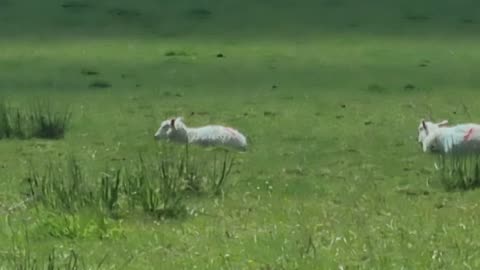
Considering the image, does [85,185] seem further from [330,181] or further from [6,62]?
[6,62]

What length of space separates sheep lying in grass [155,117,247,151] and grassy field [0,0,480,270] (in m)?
0.13

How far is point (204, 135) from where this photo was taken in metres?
9.50

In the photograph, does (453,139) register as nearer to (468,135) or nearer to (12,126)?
(468,135)

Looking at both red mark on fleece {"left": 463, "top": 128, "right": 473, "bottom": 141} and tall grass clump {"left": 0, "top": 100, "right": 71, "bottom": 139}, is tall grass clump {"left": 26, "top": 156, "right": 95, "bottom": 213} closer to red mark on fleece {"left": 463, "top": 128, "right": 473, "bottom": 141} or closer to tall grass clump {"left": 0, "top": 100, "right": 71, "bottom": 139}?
tall grass clump {"left": 0, "top": 100, "right": 71, "bottom": 139}

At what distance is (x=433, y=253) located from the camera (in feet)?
18.5

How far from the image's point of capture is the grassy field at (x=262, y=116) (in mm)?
5938

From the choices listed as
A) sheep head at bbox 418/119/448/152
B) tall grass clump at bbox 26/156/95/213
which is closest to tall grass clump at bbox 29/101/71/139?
tall grass clump at bbox 26/156/95/213

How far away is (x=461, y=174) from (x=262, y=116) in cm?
370

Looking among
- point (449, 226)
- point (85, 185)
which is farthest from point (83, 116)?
point (449, 226)

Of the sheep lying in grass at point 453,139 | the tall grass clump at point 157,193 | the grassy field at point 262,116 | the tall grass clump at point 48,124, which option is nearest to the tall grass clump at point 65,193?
the grassy field at point 262,116

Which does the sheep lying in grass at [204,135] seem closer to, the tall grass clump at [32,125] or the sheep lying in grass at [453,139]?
the tall grass clump at [32,125]

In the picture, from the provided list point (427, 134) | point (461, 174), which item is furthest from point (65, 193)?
point (427, 134)

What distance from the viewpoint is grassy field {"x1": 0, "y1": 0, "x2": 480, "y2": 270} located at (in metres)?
5.94

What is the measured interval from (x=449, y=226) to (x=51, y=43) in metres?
9.52
